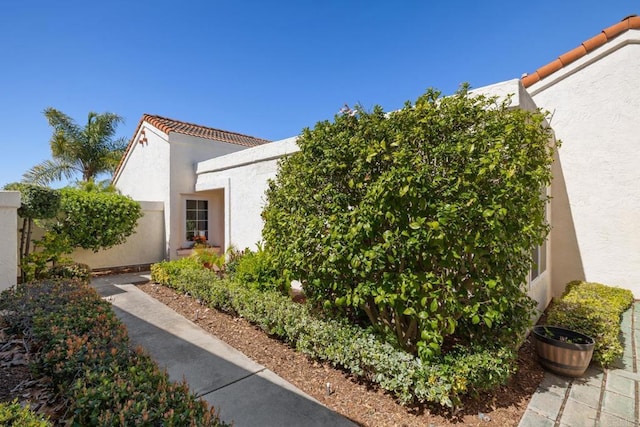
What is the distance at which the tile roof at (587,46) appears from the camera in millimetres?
7230

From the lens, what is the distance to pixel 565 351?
14.0ft

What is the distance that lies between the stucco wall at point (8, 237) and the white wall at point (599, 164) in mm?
13691

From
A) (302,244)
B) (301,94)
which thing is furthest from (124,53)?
(302,244)

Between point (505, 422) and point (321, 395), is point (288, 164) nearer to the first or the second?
point (321, 395)

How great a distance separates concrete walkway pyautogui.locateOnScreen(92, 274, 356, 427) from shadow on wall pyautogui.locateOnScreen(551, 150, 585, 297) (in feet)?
27.5

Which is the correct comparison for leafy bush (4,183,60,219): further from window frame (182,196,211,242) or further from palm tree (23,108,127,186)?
palm tree (23,108,127,186)

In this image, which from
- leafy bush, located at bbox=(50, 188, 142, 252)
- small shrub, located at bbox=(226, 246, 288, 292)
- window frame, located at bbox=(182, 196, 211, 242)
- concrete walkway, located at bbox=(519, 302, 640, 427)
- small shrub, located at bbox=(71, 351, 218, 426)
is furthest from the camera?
window frame, located at bbox=(182, 196, 211, 242)

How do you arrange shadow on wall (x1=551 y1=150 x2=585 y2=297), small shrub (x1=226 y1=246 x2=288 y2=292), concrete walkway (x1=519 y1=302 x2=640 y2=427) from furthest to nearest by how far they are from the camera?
shadow on wall (x1=551 y1=150 x2=585 y2=297) → small shrub (x1=226 y1=246 x2=288 y2=292) → concrete walkway (x1=519 y1=302 x2=640 y2=427)

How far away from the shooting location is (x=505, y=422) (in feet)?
11.2

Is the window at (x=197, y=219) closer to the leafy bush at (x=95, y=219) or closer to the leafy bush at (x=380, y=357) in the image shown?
the leafy bush at (x=95, y=219)

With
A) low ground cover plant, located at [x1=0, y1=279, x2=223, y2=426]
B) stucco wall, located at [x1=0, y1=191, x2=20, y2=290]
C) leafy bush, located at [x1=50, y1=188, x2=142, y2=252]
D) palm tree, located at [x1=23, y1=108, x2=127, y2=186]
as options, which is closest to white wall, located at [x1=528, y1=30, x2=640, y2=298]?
low ground cover plant, located at [x1=0, y1=279, x2=223, y2=426]

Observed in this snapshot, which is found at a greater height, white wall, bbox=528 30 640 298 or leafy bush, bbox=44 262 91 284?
white wall, bbox=528 30 640 298

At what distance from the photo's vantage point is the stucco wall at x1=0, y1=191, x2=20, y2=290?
595 centimetres

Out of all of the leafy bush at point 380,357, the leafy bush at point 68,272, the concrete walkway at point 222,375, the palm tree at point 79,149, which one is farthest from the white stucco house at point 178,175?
the leafy bush at point 380,357
